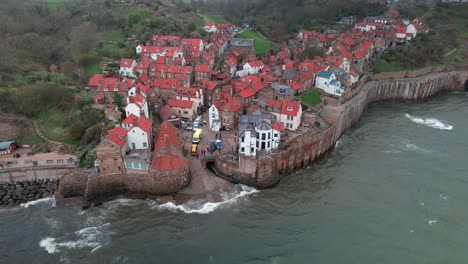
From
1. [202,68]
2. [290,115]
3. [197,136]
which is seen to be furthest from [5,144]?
[290,115]

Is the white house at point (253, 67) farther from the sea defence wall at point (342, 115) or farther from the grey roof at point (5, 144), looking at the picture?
the grey roof at point (5, 144)

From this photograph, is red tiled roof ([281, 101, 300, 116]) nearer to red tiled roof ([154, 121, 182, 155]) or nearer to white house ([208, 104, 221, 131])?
white house ([208, 104, 221, 131])

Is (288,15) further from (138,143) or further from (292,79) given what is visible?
(138,143)

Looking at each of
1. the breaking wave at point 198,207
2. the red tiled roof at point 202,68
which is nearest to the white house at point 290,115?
the breaking wave at point 198,207

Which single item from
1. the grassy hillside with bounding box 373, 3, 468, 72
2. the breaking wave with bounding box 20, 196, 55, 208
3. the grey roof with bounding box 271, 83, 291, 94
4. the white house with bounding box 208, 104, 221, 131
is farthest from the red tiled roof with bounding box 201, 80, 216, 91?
the grassy hillside with bounding box 373, 3, 468, 72

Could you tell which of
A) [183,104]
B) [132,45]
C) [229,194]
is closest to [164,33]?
[132,45]

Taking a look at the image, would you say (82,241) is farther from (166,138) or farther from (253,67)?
(253,67)
